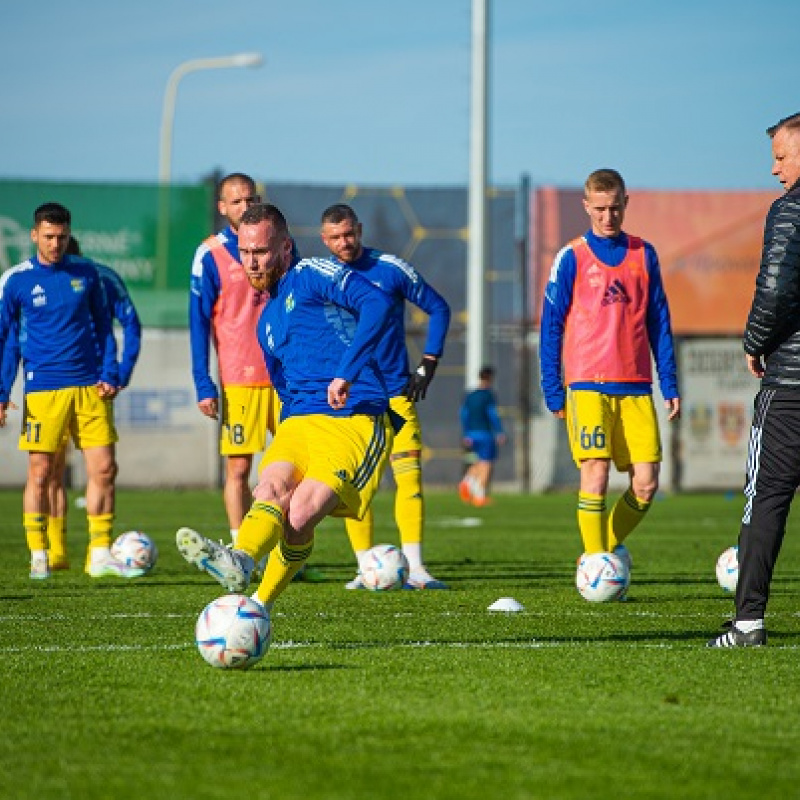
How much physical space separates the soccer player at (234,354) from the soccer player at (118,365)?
61 cm

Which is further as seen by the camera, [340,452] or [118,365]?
[118,365]

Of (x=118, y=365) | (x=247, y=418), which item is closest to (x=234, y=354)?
(x=247, y=418)

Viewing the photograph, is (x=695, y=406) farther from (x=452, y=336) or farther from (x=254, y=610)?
(x=254, y=610)

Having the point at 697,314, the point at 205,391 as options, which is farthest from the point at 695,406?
the point at 205,391

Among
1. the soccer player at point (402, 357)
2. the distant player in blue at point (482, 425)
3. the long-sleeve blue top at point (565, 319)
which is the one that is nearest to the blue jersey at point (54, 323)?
the soccer player at point (402, 357)

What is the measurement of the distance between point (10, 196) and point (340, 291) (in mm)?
25066

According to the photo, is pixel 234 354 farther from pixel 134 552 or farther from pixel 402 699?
pixel 402 699

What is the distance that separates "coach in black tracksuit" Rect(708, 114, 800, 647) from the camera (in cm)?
740

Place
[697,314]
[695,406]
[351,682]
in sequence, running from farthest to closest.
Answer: [697,314] < [695,406] < [351,682]

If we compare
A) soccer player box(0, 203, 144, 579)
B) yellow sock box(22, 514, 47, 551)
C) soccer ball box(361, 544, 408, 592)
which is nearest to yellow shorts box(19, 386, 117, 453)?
soccer player box(0, 203, 144, 579)

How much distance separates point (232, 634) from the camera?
6.77 m

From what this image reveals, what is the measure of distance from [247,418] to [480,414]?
1600cm

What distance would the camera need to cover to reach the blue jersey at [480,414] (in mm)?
27844

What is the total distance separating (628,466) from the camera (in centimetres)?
1101
